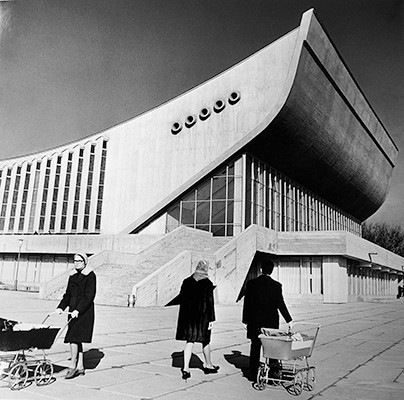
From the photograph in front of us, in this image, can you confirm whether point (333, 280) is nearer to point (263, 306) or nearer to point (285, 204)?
point (285, 204)

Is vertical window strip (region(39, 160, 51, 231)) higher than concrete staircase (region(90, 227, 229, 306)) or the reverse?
higher

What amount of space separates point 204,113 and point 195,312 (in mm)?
25234

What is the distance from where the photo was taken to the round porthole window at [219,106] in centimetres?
3008

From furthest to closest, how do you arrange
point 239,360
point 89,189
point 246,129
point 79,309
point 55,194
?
1. point 55,194
2. point 89,189
3. point 246,129
4. point 239,360
5. point 79,309

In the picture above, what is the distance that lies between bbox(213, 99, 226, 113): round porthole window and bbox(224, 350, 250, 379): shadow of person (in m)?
23.2

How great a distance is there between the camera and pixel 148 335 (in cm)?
1006

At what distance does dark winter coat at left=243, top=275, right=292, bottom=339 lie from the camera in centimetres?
629

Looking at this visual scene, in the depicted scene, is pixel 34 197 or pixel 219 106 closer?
pixel 219 106

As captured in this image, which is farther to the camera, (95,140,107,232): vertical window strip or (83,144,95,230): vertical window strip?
(83,144,95,230): vertical window strip

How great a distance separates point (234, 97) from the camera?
29.9 metres

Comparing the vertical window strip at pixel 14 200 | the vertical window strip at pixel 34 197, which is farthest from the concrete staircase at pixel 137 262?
the vertical window strip at pixel 14 200

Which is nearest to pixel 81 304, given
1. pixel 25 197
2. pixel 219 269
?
pixel 219 269

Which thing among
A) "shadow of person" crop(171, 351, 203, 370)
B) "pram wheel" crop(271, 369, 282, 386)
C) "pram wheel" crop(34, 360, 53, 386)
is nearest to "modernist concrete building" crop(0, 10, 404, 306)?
"shadow of person" crop(171, 351, 203, 370)

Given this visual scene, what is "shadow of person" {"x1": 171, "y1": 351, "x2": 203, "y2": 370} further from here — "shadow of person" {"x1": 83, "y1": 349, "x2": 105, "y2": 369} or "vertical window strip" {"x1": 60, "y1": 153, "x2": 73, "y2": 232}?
"vertical window strip" {"x1": 60, "y1": 153, "x2": 73, "y2": 232}
